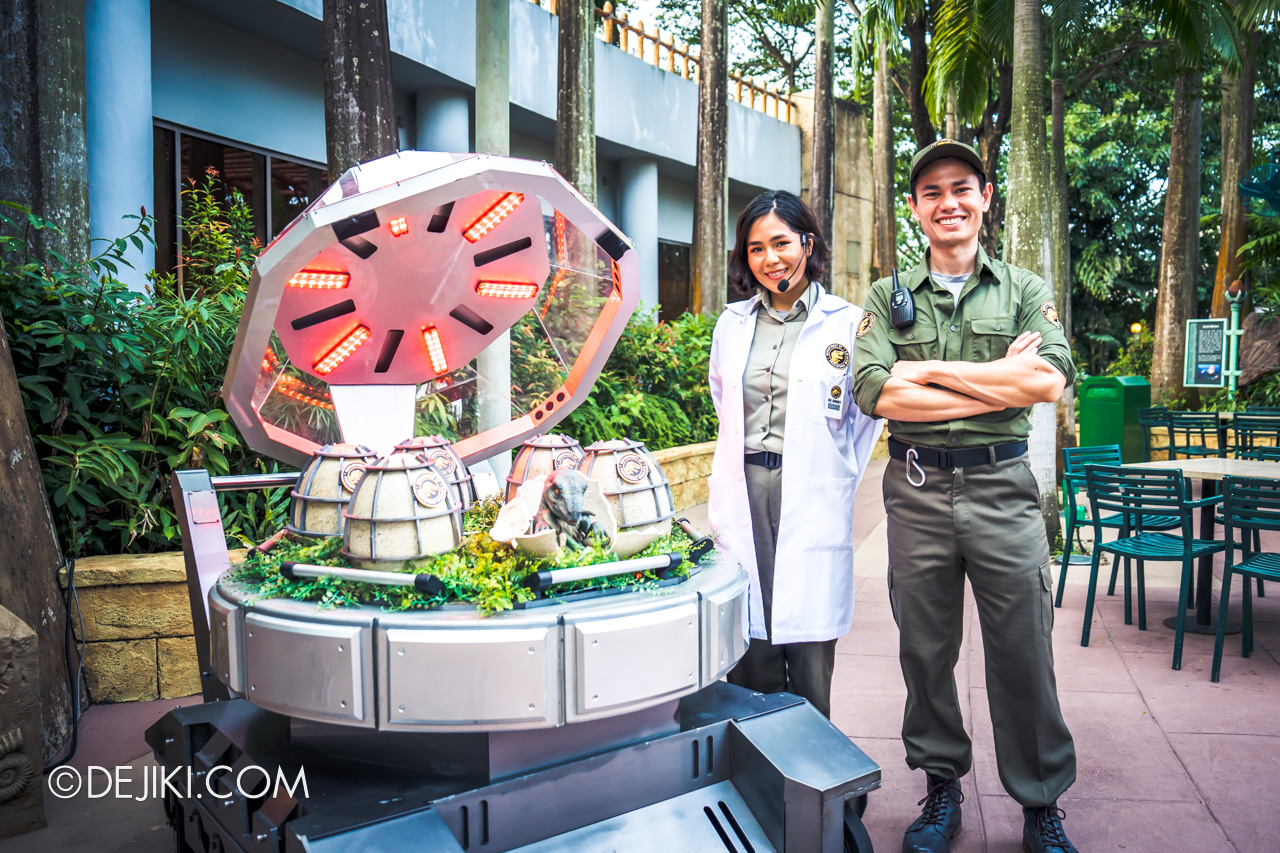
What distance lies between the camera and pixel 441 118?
1359cm

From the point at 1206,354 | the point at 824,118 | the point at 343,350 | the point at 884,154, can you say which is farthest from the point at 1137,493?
the point at 884,154

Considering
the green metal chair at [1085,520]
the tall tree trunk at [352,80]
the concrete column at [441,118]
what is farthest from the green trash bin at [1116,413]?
the tall tree trunk at [352,80]

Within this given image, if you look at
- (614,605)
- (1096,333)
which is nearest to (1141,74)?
(1096,333)

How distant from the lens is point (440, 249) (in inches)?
113

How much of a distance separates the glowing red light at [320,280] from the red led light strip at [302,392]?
1.07 feet

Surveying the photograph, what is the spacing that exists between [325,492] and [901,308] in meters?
1.97

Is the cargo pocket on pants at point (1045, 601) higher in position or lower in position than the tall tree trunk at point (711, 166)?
lower

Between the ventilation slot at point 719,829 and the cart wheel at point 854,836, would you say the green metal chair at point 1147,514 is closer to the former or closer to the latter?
the cart wheel at point 854,836

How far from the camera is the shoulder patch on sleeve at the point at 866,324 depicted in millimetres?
3129

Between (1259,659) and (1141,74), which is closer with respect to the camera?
(1259,659)

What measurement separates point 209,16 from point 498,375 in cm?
964

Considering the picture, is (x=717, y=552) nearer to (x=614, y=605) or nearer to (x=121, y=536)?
(x=614, y=605)

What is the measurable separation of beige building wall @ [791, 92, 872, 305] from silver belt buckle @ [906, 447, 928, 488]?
69.7 ft

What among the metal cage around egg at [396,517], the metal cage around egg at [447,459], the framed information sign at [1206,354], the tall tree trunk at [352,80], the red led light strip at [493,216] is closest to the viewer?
the metal cage around egg at [396,517]
